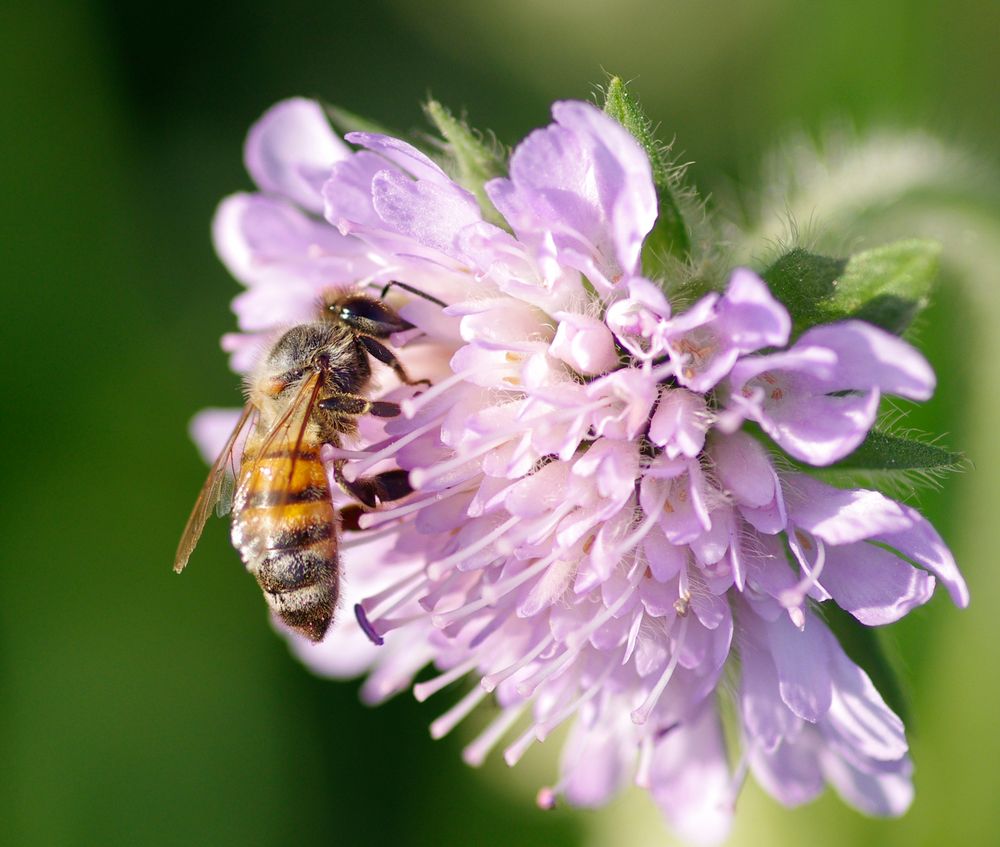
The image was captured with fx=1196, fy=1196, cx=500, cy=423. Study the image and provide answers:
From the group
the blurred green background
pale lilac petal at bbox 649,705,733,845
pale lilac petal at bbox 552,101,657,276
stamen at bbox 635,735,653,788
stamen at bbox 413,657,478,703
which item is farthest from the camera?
the blurred green background

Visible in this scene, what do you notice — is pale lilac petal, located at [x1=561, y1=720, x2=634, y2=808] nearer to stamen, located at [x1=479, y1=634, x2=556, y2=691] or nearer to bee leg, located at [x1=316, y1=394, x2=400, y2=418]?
stamen, located at [x1=479, y1=634, x2=556, y2=691]

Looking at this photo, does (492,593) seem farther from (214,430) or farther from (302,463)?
(214,430)

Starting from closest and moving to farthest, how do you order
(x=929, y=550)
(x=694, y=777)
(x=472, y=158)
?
(x=929, y=550), (x=472, y=158), (x=694, y=777)

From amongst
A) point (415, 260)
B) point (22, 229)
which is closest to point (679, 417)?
point (415, 260)

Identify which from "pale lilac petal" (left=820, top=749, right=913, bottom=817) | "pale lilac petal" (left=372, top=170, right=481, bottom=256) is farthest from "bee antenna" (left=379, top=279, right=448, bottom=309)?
"pale lilac petal" (left=820, top=749, right=913, bottom=817)

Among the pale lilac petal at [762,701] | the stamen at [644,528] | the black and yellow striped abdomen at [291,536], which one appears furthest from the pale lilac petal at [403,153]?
the pale lilac petal at [762,701]

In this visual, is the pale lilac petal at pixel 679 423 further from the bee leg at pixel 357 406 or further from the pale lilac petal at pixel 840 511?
the bee leg at pixel 357 406

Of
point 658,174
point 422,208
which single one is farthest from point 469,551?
point 658,174
